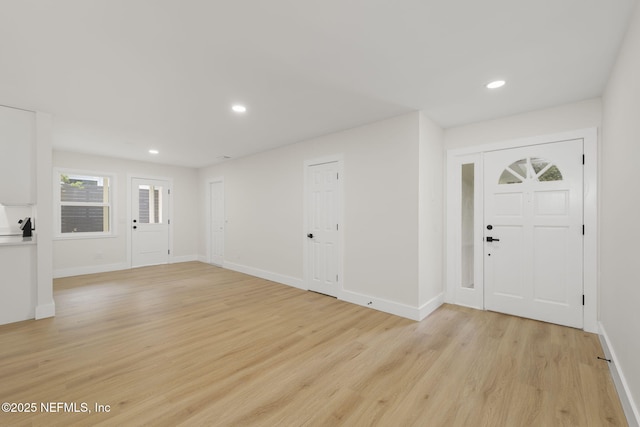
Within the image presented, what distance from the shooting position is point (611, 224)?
7.82ft

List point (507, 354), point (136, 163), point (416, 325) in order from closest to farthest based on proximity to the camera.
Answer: point (507, 354)
point (416, 325)
point (136, 163)

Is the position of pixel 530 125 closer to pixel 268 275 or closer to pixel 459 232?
pixel 459 232

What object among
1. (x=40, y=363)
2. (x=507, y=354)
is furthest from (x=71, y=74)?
(x=507, y=354)

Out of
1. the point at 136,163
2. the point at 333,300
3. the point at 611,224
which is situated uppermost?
the point at 136,163

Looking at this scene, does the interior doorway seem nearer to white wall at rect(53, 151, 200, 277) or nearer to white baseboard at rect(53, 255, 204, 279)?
white wall at rect(53, 151, 200, 277)

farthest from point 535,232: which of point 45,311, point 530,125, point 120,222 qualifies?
point 120,222

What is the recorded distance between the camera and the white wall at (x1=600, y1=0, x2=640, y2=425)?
5.49ft

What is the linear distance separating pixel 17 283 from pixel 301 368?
12.3ft

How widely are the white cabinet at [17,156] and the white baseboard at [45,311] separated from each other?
1.33 meters

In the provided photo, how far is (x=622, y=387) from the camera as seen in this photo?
1.85 meters

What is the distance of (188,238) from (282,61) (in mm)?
6501

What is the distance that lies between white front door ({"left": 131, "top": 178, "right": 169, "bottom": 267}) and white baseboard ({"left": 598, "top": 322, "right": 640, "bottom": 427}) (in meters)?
8.05

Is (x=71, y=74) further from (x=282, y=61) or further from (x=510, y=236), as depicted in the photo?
(x=510, y=236)

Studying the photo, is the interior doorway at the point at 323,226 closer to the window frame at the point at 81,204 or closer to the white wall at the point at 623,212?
the white wall at the point at 623,212
